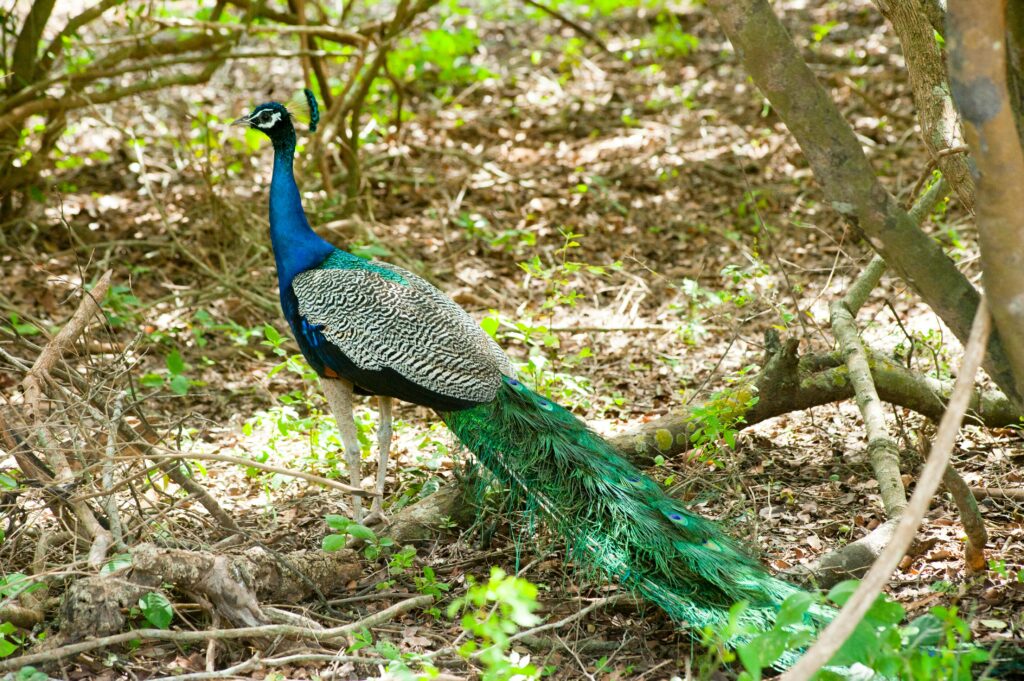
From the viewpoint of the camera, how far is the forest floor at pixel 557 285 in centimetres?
427

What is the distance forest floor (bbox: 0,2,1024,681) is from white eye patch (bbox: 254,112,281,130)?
1317 millimetres

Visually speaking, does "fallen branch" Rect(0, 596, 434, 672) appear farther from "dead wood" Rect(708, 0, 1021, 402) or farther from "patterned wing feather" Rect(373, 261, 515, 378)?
"dead wood" Rect(708, 0, 1021, 402)

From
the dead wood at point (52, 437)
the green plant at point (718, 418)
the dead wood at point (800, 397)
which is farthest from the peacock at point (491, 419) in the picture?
the dead wood at point (52, 437)

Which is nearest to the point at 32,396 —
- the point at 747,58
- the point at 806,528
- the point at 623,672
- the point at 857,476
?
the point at 623,672

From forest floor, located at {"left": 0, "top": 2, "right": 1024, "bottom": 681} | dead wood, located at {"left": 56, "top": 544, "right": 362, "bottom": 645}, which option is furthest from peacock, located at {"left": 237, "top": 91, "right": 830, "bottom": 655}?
dead wood, located at {"left": 56, "top": 544, "right": 362, "bottom": 645}

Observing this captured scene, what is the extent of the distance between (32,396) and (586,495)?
2.43 metres

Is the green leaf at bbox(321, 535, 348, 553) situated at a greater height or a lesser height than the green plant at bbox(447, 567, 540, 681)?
lesser

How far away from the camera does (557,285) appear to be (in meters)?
7.97

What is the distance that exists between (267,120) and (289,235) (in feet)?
2.34

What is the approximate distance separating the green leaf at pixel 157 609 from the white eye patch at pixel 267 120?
9.51 feet

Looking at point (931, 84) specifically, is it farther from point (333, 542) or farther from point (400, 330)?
point (333, 542)

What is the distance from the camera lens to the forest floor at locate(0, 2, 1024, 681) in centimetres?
427

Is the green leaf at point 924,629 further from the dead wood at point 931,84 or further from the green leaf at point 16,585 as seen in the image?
the green leaf at point 16,585

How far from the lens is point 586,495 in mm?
4195
